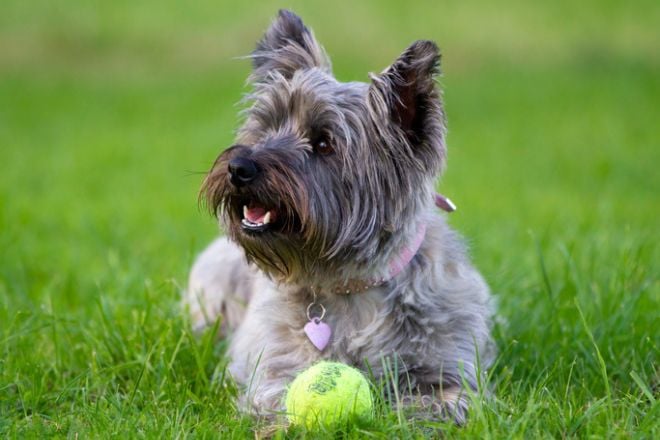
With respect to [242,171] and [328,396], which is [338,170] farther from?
[328,396]

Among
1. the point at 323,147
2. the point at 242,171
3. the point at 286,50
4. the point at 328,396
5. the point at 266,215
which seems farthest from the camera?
the point at 286,50

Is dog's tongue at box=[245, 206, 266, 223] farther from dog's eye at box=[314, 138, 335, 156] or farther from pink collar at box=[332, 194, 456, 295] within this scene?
pink collar at box=[332, 194, 456, 295]

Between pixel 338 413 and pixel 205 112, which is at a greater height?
pixel 338 413

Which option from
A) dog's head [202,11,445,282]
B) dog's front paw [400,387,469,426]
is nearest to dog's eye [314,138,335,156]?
dog's head [202,11,445,282]

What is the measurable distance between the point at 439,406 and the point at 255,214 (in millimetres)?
1059

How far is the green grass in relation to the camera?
385 centimetres

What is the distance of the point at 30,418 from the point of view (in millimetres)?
3688

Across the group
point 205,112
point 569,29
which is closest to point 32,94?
point 205,112

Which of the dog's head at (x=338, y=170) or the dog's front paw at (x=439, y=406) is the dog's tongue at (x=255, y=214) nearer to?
the dog's head at (x=338, y=170)

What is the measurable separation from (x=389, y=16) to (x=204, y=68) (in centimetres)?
481

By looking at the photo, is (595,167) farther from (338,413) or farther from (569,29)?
(569,29)

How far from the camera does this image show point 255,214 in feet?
12.5

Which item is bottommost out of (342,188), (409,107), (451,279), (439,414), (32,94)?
(32,94)

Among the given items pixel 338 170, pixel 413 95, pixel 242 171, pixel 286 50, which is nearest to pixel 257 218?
pixel 242 171
